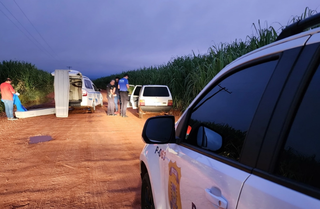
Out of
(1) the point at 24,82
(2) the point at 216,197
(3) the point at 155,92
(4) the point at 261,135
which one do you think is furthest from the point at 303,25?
(1) the point at 24,82

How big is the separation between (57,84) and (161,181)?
1103cm

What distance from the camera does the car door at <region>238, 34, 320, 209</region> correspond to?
86 centimetres

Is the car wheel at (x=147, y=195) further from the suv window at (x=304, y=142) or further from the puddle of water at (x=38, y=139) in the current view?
the puddle of water at (x=38, y=139)

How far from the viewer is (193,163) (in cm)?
147

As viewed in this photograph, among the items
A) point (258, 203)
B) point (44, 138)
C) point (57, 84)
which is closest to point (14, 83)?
point (57, 84)

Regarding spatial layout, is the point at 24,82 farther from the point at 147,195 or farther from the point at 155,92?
the point at 147,195

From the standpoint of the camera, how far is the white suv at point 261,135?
881 millimetres

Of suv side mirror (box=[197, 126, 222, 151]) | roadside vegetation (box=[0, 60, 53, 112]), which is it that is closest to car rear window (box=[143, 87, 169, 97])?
suv side mirror (box=[197, 126, 222, 151])

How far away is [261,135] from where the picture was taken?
102 centimetres

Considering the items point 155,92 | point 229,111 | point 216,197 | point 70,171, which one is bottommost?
point 70,171

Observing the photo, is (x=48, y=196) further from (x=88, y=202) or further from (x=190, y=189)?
(x=190, y=189)

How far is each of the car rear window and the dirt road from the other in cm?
406

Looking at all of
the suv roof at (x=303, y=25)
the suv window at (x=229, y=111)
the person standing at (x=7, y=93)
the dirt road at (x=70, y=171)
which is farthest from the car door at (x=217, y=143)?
the person standing at (x=7, y=93)

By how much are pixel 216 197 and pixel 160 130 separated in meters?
0.81
